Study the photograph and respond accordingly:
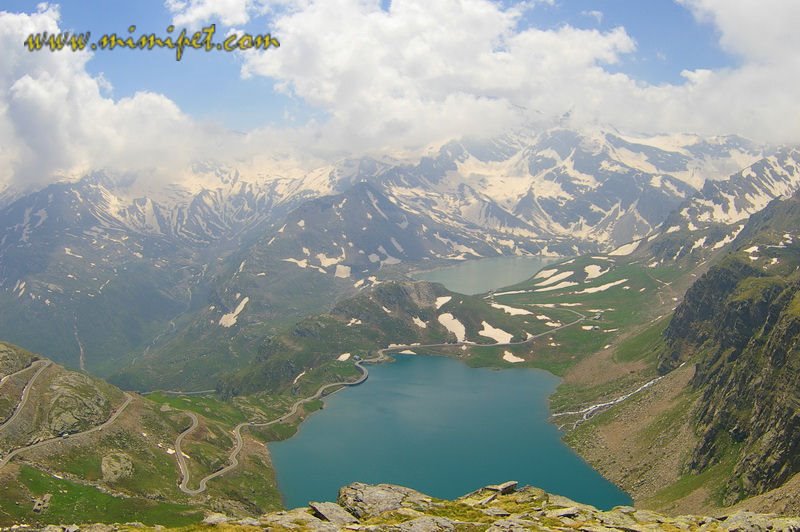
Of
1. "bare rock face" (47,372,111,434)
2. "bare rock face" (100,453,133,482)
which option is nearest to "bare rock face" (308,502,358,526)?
"bare rock face" (100,453,133,482)

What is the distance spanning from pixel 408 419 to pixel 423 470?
4106 centimetres

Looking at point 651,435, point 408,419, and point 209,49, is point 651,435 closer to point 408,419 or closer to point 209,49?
point 408,419

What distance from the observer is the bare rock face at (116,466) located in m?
119

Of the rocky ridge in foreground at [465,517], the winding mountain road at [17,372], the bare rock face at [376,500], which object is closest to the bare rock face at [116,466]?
the winding mountain road at [17,372]

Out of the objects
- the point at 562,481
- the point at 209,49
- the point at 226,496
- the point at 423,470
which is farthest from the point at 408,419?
the point at 209,49

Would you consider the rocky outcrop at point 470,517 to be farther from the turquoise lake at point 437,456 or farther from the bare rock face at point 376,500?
the turquoise lake at point 437,456

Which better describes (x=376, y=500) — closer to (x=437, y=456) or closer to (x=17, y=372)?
(x=437, y=456)

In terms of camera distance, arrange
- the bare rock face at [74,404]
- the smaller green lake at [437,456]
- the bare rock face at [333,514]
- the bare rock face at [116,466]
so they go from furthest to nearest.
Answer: the smaller green lake at [437,456], the bare rock face at [74,404], the bare rock face at [116,466], the bare rock face at [333,514]

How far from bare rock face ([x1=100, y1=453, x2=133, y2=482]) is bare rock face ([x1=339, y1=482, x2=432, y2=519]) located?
207 feet

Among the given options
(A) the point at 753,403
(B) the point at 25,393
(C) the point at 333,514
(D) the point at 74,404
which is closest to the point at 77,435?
(D) the point at 74,404

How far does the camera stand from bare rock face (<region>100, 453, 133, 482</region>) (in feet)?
390

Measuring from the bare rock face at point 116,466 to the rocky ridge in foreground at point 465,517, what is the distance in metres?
57.9

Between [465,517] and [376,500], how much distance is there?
1143cm

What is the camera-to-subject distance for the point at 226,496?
12825 cm
